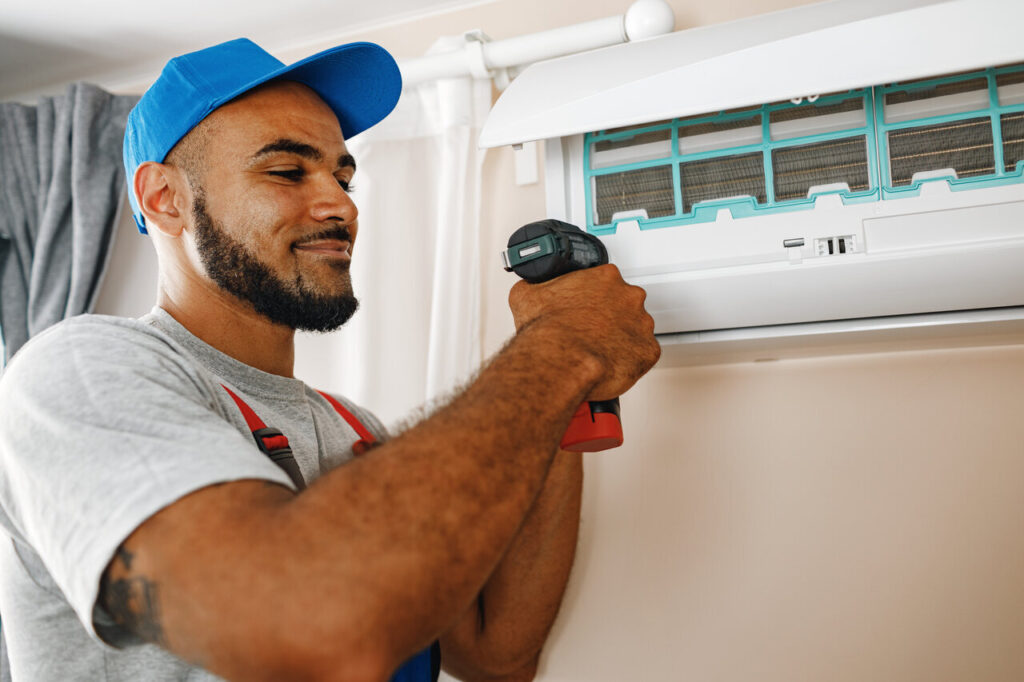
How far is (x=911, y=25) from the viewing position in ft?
2.98

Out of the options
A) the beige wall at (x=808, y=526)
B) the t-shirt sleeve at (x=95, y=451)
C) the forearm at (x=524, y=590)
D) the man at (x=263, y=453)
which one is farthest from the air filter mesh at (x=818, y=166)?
the t-shirt sleeve at (x=95, y=451)

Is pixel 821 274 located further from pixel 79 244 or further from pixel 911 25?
pixel 79 244

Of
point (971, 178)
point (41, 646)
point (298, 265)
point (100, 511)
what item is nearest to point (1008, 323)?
point (971, 178)

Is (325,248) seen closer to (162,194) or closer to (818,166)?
(162,194)

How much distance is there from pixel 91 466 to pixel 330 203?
516mm

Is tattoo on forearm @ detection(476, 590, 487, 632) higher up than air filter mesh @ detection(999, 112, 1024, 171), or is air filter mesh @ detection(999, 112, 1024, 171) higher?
air filter mesh @ detection(999, 112, 1024, 171)

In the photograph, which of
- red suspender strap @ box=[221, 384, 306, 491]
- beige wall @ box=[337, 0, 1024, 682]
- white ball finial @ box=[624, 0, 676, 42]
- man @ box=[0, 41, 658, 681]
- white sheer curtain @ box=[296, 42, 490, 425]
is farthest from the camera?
white sheer curtain @ box=[296, 42, 490, 425]

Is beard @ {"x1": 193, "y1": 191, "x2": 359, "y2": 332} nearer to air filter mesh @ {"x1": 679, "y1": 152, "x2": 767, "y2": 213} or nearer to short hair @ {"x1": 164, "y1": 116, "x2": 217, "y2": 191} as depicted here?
short hair @ {"x1": 164, "y1": 116, "x2": 217, "y2": 191}

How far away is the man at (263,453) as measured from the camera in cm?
60

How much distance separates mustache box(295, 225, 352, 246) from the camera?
3.52 feet

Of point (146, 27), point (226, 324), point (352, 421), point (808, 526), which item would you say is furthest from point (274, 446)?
point (146, 27)

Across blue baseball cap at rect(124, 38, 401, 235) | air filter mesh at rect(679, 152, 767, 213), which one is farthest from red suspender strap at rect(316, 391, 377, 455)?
air filter mesh at rect(679, 152, 767, 213)

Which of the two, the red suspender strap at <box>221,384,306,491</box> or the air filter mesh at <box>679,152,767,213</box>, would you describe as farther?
the air filter mesh at <box>679,152,767,213</box>

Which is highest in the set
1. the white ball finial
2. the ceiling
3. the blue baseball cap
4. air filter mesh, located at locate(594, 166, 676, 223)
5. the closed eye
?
the ceiling
